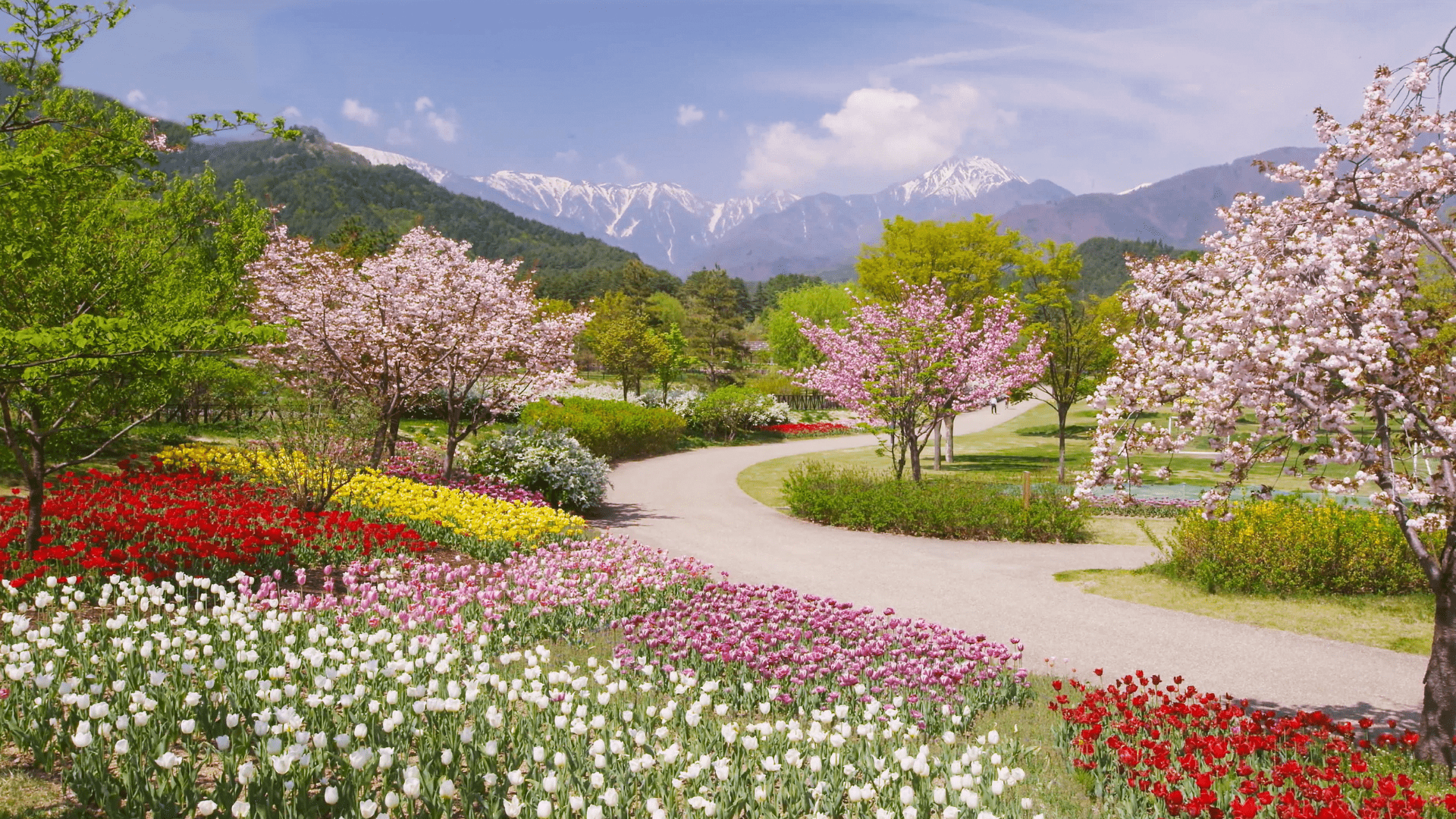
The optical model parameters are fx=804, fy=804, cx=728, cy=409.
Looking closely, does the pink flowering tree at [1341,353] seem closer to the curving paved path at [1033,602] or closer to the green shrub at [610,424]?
the curving paved path at [1033,602]

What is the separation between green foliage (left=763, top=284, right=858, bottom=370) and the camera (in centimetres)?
5747

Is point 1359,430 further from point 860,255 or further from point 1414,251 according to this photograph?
point 860,255

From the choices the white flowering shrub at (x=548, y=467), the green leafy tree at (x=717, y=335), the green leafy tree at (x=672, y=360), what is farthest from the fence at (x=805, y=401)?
the white flowering shrub at (x=548, y=467)

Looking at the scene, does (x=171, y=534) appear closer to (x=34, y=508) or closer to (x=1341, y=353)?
(x=34, y=508)

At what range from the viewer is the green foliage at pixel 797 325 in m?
57.5

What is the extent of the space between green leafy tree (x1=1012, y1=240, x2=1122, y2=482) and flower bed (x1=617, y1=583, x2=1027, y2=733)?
1609cm

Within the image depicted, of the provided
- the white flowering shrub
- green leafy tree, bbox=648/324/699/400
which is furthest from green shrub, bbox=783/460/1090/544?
green leafy tree, bbox=648/324/699/400

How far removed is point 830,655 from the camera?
21.7 feet

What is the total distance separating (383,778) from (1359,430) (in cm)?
649

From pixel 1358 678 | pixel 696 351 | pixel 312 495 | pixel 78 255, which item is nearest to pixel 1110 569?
pixel 1358 678

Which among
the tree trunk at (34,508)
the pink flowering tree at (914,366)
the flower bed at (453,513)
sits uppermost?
the pink flowering tree at (914,366)

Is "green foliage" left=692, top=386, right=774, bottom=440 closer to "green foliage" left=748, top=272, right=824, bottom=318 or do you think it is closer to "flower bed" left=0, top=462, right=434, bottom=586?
"flower bed" left=0, top=462, right=434, bottom=586

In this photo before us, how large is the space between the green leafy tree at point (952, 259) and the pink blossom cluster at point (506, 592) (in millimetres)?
19089

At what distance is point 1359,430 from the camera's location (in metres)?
5.55
